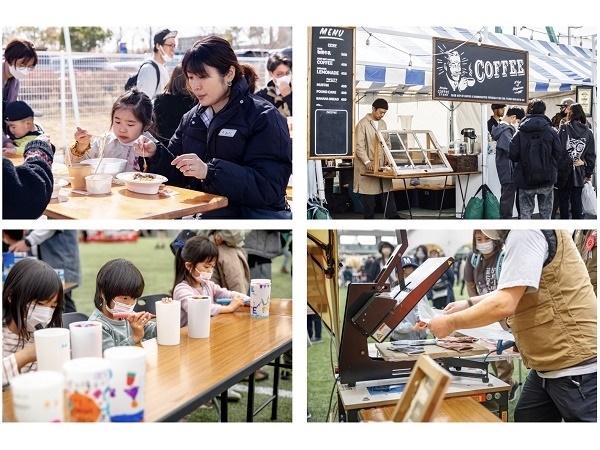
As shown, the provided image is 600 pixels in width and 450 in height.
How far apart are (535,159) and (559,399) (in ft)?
3.06

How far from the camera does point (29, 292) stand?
87.7 inches

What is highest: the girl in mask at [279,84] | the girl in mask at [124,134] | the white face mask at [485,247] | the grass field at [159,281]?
the girl in mask at [279,84]

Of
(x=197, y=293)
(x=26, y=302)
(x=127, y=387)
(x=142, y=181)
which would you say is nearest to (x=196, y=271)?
(x=197, y=293)

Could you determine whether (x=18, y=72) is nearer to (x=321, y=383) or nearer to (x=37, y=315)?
(x=37, y=315)

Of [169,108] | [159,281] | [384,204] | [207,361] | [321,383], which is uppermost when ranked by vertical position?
[169,108]

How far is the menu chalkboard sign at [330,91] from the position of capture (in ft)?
7.86

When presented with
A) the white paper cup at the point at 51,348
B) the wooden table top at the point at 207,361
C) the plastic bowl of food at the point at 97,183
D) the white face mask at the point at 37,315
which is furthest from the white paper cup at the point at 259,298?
the white paper cup at the point at 51,348

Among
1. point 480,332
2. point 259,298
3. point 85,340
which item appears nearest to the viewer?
point 85,340

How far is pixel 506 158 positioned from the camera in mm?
2684

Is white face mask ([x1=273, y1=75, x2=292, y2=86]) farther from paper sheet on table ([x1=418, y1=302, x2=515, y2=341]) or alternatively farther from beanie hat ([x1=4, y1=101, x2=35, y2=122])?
paper sheet on table ([x1=418, y1=302, x2=515, y2=341])

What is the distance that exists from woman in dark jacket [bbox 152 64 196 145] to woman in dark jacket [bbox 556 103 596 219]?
57.7 inches

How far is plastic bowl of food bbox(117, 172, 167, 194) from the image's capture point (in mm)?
2443

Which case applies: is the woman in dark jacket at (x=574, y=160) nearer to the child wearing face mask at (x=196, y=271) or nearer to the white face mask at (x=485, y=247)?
the white face mask at (x=485, y=247)
